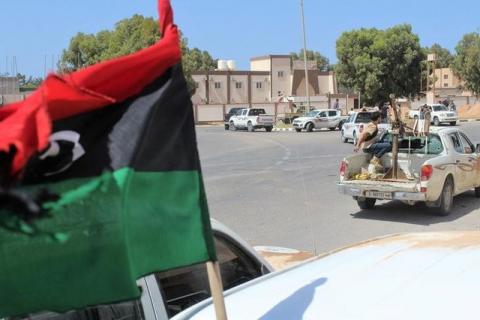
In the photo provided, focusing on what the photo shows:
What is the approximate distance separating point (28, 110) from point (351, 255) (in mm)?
1893

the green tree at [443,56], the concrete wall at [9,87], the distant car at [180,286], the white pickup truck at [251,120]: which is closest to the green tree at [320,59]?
the green tree at [443,56]

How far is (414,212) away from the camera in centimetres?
1166

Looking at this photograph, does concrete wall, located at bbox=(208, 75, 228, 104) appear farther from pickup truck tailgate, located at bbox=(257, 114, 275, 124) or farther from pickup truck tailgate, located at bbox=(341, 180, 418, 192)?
pickup truck tailgate, located at bbox=(341, 180, 418, 192)

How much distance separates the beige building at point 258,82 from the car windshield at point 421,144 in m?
63.3

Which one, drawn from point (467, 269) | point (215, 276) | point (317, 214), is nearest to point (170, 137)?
point (215, 276)

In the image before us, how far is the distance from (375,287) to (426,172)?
9.10m

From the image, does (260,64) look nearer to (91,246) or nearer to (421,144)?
(421,144)

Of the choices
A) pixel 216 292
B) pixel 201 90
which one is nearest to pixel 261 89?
pixel 201 90

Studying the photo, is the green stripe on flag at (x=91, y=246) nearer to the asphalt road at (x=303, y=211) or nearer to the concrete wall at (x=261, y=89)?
the asphalt road at (x=303, y=211)

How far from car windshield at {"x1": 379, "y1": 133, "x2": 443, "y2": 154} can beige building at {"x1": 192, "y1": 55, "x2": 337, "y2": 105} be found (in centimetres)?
6329

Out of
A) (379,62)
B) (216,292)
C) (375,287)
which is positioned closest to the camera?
(216,292)

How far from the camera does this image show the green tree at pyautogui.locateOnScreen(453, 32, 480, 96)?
67.1m

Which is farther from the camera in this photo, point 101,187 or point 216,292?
point 216,292

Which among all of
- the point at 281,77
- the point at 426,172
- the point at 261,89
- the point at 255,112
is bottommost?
the point at 426,172
